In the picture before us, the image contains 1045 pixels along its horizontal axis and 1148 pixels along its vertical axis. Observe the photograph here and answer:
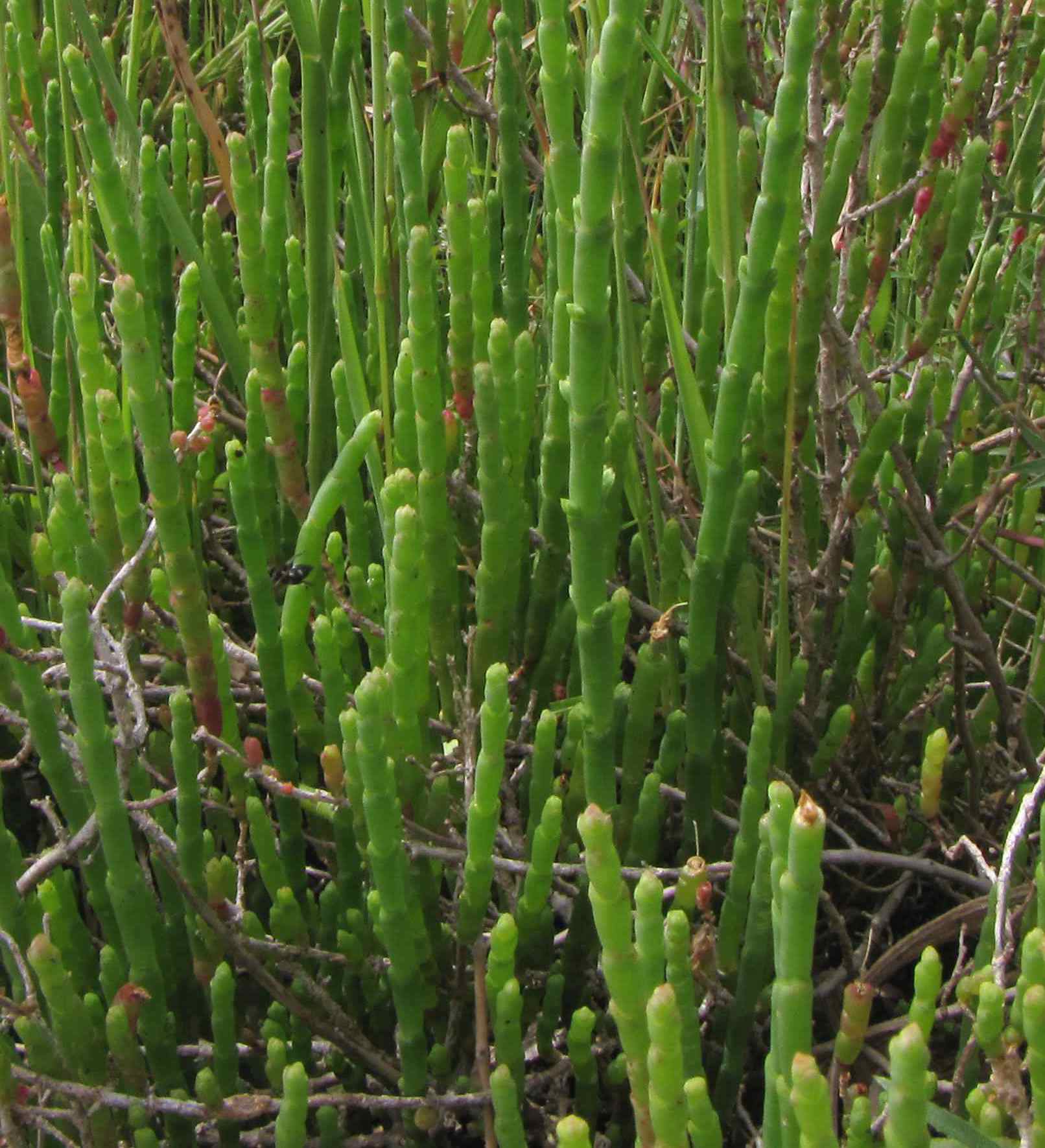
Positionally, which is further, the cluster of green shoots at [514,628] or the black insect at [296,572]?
the black insect at [296,572]

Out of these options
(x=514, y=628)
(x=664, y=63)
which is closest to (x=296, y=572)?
(x=514, y=628)

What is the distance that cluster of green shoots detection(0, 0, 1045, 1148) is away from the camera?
2.10 ft

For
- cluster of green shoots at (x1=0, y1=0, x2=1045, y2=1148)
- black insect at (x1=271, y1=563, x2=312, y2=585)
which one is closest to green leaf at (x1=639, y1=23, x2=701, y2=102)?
cluster of green shoots at (x1=0, y1=0, x2=1045, y2=1148)

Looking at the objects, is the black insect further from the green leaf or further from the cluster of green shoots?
the green leaf

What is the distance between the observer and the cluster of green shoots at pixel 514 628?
0.64m

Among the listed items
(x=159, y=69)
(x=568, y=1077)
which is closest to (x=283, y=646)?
(x=568, y=1077)

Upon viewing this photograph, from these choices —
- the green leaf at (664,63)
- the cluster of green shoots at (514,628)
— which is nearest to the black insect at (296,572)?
the cluster of green shoots at (514,628)

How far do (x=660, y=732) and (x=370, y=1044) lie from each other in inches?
13.5

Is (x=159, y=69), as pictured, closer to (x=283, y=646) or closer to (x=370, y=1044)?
(x=283, y=646)

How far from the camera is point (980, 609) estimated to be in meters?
1.25

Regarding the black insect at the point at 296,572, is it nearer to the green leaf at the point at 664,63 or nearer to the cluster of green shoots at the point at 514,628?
the cluster of green shoots at the point at 514,628

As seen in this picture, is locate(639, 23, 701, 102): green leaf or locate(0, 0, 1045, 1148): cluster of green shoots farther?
locate(639, 23, 701, 102): green leaf

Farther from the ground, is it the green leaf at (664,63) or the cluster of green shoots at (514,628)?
the green leaf at (664,63)

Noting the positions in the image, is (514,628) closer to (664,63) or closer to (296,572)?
(296,572)
